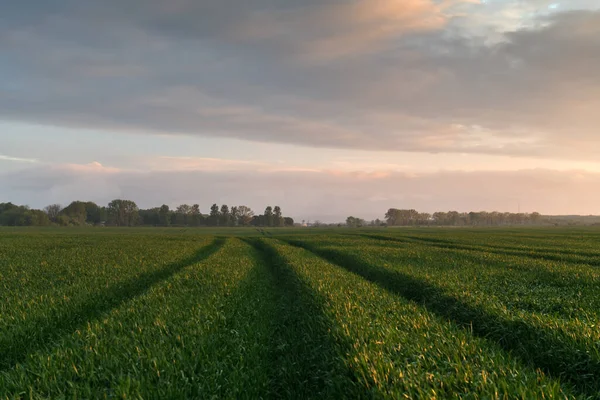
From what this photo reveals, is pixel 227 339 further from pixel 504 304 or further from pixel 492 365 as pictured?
pixel 504 304

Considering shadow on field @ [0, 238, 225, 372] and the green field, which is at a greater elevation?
the green field

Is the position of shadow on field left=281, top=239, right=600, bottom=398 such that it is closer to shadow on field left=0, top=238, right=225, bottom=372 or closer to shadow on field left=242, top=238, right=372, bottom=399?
shadow on field left=242, top=238, right=372, bottom=399

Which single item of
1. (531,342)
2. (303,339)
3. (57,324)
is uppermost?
(531,342)

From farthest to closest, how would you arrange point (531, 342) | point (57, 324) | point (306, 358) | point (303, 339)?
point (57, 324) < point (303, 339) < point (531, 342) < point (306, 358)

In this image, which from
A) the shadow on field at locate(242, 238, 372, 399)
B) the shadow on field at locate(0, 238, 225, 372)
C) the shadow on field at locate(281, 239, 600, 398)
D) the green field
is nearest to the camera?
the green field

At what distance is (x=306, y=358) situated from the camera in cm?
927

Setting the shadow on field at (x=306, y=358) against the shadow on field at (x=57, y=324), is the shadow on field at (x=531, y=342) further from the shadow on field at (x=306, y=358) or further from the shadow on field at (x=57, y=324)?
the shadow on field at (x=57, y=324)

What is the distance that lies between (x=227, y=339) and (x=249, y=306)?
14.8ft

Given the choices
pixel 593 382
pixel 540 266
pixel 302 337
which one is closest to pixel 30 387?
pixel 302 337

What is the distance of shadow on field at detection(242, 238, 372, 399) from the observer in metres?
6.87

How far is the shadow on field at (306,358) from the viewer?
6.87 metres

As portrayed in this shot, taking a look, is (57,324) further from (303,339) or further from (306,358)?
(306,358)

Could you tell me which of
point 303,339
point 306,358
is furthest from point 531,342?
point 303,339

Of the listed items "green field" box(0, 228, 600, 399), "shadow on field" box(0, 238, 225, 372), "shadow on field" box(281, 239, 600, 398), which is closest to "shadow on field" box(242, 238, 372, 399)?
"green field" box(0, 228, 600, 399)
